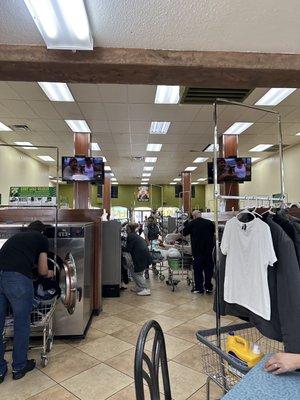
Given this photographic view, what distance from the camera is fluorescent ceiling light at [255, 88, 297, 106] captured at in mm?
5495

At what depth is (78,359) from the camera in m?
3.30

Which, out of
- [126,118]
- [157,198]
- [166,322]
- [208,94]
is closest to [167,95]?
[208,94]

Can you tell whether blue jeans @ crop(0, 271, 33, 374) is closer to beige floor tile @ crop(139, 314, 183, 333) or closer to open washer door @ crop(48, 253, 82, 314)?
open washer door @ crop(48, 253, 82, 314)

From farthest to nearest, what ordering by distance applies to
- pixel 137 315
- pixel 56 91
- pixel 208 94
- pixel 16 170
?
pixel 16 170 < pixel 56 91 < pixel 208 94 < pixel 137 315

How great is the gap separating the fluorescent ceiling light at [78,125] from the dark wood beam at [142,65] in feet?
13.8

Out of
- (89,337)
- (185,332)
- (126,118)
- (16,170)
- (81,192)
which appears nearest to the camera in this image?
(89,337)

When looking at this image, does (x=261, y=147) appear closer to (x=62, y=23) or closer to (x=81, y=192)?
(x=81, y=192)

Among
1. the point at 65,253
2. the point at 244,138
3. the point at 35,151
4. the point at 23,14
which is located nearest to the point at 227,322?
the point at 65,253

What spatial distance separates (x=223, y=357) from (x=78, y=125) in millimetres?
6879

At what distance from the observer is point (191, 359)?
3.28 m

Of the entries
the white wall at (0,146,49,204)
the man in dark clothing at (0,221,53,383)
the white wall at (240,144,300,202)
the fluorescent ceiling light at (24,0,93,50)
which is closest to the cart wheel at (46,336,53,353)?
the man in dark clothing at (0,221,53,383)

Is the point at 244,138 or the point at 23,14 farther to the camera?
the point at 244,138

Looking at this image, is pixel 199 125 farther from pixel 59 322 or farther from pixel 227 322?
pixel 59 322

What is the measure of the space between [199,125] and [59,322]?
5.62m
